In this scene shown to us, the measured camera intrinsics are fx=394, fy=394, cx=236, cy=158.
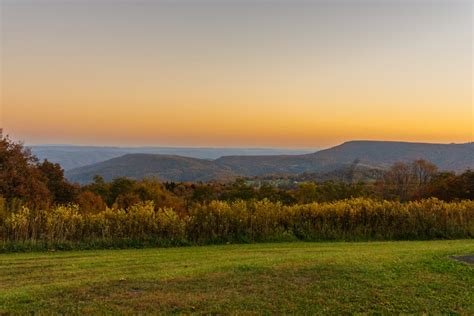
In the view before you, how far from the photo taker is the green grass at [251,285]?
5.72 metres

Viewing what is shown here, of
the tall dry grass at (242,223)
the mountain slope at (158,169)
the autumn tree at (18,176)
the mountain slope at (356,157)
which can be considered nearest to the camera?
the tall dry grass at (242,223)

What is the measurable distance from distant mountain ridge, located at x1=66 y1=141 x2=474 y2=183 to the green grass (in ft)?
206

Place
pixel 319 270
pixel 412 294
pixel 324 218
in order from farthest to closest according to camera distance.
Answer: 1. pixel 324 218
2. pixel 319 270
3. pixel 412 294

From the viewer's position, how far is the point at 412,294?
630cm

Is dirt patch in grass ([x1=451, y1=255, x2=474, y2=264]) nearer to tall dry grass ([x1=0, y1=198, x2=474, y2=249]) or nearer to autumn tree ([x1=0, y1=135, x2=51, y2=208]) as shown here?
tall dry grass ([x1=0, y1=198, x2=474, y2=249])

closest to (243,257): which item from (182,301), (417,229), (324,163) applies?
(182,301)

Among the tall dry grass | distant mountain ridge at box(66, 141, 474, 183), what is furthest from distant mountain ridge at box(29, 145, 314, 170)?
the tall dry grass

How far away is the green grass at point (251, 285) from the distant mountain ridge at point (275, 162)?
62.7m

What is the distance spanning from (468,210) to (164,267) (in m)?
14.2

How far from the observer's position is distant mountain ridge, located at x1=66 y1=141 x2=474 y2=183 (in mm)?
73375

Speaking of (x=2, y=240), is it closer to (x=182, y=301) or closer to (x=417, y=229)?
(x=182, y=301)

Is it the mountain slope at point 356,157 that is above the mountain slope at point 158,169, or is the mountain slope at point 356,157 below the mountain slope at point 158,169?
above

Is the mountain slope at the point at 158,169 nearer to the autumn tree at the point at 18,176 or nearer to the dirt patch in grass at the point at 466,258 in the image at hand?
the autumn tree at the point at 18,176

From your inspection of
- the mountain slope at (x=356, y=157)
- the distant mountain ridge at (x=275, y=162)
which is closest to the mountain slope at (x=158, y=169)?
the distant mountain ridge at (x=275, y=162)
